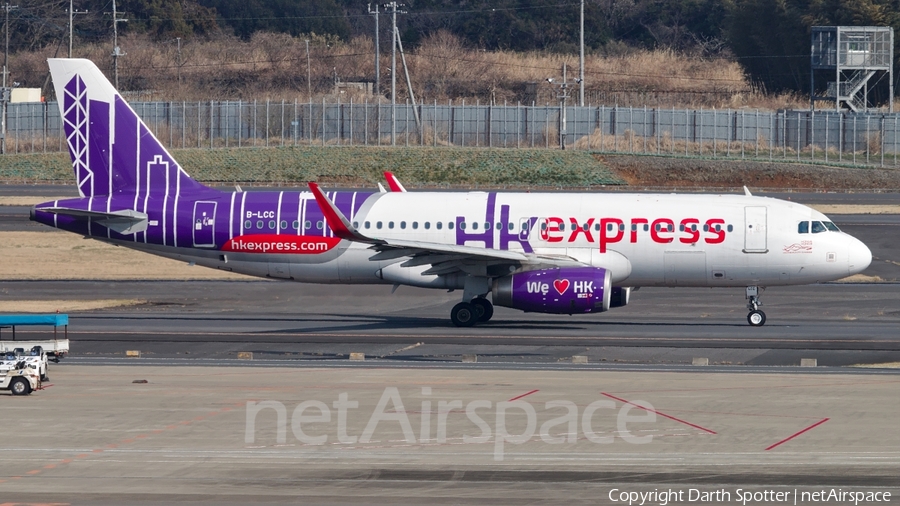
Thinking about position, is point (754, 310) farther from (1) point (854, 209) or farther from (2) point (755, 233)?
(1) point (854, 209)

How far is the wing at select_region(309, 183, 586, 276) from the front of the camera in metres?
33.0

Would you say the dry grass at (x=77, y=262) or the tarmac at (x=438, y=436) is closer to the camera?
the tarmac at (x=438, y=436)

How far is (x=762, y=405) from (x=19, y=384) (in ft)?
47.0

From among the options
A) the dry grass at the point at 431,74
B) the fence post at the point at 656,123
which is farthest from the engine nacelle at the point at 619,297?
the dry grass at the point at 431,74

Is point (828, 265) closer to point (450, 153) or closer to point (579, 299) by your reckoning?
→ point (579, 299)

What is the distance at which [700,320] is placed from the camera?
36.6 m

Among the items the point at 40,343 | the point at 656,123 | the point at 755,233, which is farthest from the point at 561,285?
the point at 656,123

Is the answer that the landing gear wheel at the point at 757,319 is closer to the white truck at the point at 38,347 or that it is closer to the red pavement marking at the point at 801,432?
the red pavement marking at the point at 801,432

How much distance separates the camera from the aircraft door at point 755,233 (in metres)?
35.1

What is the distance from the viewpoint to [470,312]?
116 ft

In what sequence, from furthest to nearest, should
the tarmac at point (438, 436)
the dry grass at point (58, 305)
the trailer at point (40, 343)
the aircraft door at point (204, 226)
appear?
the dry grass at point (58, 305), the aircraft door at point (204, 226), the trailer at point (40, 343), the tarmac at point (438, 436)

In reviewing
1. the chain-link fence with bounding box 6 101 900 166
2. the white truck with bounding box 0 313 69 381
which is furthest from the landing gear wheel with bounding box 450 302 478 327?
the chain-link fence with bounding box 6 101 900 166

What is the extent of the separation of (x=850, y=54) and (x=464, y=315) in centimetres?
7074

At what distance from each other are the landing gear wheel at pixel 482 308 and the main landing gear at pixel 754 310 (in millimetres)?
7556
